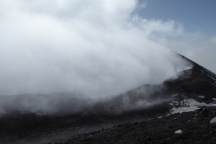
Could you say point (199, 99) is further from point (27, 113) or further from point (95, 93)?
point (27, 113)

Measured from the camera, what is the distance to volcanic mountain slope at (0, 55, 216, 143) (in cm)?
4038

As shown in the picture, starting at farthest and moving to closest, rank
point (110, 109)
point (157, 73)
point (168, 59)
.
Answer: point (168, 59) < point (157, 73) < point (110, 109)

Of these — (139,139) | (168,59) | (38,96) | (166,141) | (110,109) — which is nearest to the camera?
(166,141)

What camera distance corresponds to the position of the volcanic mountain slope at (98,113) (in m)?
40.4

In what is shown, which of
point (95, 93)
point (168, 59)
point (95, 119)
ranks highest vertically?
point (168, 59)

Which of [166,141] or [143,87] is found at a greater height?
[143,87]

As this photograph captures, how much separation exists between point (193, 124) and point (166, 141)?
17.0ft

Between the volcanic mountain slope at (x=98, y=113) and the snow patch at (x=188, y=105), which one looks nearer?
the volcanic mountain slope at (x=98, y=113)

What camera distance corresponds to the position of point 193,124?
23.4m

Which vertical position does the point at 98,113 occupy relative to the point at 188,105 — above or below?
above

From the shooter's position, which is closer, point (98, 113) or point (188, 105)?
point (98, 113)

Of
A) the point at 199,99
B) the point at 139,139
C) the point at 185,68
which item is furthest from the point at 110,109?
the point at 185,68

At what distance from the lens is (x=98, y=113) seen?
50500 millimetres

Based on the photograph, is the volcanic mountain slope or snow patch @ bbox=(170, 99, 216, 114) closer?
the volcanic mountain slope
